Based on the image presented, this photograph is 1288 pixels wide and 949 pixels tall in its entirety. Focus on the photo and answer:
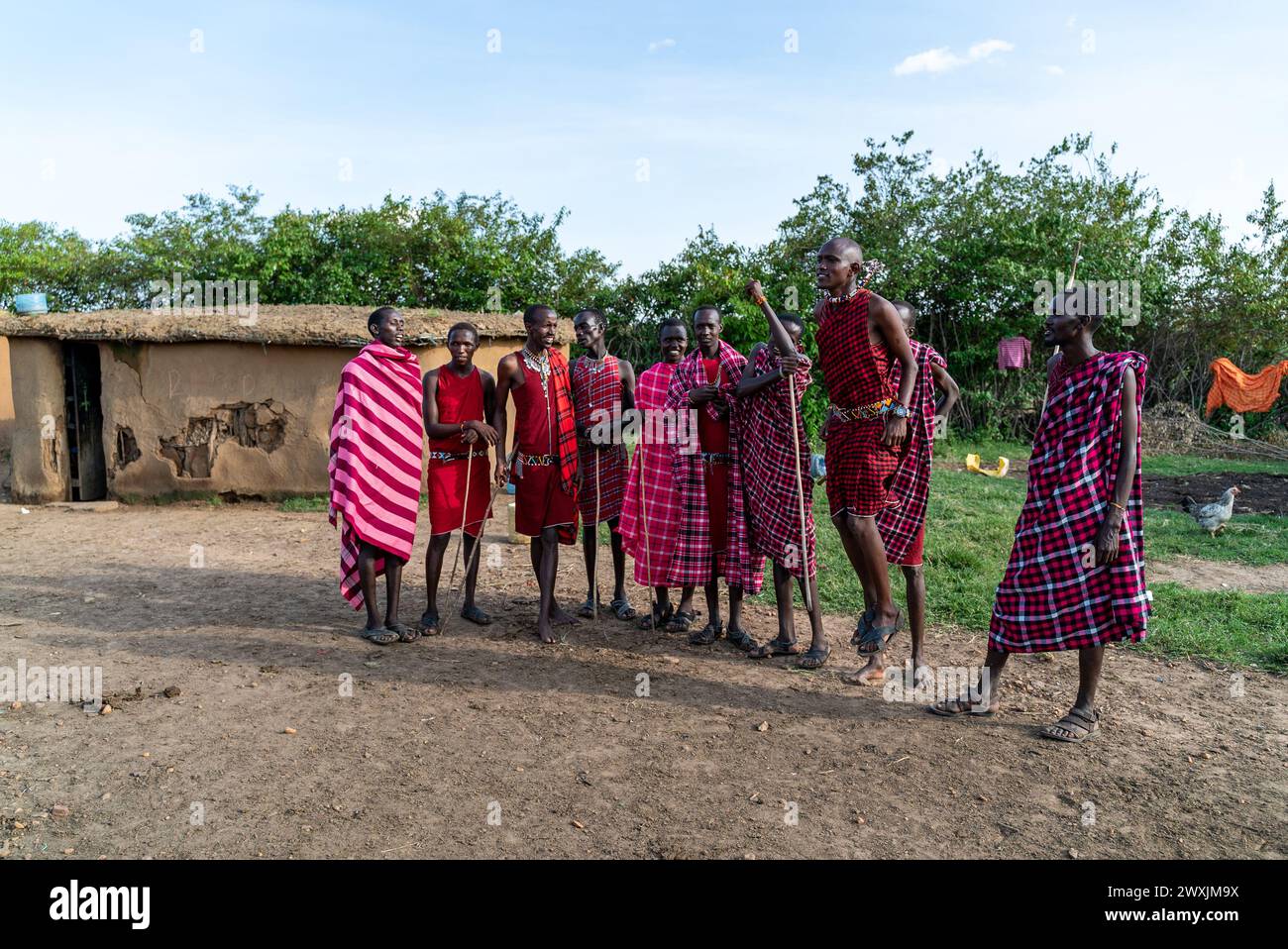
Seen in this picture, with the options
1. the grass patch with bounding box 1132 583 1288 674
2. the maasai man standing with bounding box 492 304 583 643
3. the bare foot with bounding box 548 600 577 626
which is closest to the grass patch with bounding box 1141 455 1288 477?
the grass patch with bounding box 1132 583 1288 674

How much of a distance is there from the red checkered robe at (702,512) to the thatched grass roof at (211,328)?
5689mm

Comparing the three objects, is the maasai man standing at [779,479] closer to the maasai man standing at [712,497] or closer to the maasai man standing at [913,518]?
the maasai man standing at [712,497]

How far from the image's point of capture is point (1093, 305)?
4141 mm

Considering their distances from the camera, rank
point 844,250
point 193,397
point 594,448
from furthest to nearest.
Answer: point 193,397 < point 594,448 < point 844,250

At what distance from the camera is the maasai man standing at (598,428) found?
6.03 m

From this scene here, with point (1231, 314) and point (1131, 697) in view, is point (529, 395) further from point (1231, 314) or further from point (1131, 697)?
point (1231, 314)

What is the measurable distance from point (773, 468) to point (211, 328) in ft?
25.2

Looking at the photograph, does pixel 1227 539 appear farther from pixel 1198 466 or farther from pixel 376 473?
pixel 376 473

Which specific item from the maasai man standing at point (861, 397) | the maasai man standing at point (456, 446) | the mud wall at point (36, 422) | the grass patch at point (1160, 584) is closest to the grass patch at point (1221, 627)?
the grass patch at point (1160, 584)

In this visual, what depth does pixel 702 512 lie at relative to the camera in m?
5.72

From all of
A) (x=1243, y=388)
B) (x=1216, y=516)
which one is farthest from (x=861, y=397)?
(x=1243, y=388)

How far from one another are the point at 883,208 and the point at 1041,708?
Result: 48.6 ft

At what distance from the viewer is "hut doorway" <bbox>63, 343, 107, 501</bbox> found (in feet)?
37.7
